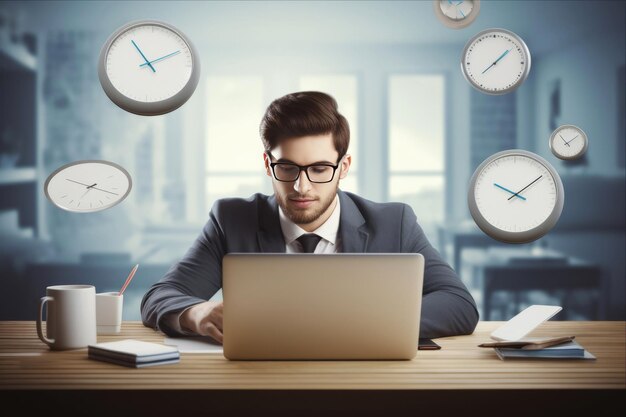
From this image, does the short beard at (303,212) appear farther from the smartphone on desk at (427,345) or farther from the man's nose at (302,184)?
Result: the smartphone on desk at (427,345)

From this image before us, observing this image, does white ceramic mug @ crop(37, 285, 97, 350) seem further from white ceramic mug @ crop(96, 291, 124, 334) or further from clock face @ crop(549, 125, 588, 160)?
clock face @ crop(549, 125, 588, 160)

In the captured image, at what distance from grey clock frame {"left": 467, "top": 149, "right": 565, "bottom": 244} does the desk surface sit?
0.75 meters

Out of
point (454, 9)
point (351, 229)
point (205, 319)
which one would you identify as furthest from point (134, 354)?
point (454, 9)

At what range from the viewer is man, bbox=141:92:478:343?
196 centimetres

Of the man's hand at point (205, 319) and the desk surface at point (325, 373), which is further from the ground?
the man's hand at point (205, 319)

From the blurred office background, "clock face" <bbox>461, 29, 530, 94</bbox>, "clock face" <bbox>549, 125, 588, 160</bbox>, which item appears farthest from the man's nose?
the blurred office background

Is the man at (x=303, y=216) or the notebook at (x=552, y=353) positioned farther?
the man at (x=303, y=216)

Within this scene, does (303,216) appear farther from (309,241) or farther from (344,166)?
(344,166)

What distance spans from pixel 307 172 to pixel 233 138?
3.51 m

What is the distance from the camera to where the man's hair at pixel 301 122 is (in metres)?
2.02

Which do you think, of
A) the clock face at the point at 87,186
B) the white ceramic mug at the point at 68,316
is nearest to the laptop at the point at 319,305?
the white ceramic mug at the point at 68,316

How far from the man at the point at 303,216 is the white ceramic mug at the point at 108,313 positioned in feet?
0.52

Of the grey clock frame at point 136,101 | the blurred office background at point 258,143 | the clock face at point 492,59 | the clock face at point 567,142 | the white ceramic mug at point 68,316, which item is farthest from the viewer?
the blurred office background at point 258,143
